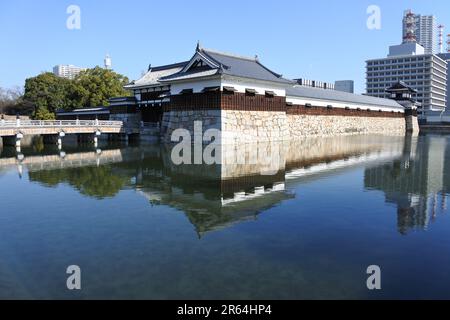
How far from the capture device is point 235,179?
527 inches

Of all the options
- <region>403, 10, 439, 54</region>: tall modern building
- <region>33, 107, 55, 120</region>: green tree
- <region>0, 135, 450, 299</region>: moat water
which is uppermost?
<region>403, 10, 439, 54</region>: tall modern building

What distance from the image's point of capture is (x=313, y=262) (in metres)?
5.85

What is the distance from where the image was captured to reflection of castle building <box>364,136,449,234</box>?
870 centimetres

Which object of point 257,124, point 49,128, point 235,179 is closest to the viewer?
point 235,179

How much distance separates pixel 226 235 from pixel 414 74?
101 meters

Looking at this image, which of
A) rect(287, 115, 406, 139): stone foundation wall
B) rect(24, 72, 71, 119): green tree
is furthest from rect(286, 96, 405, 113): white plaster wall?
rect(24, 72, 71, 119): green tree

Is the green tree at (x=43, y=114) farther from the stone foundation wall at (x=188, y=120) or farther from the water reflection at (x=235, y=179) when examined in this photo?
the water reflection at (x=235, y=179)

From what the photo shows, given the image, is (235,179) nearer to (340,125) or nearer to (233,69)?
(233,69)

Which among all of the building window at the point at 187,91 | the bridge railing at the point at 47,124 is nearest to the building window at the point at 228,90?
the building window at the point at 187,91

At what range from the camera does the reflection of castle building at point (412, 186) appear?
8.70 meters

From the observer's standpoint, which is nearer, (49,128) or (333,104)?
(49,128)

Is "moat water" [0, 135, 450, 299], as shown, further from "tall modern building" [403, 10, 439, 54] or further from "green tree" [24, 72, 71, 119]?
"tall modern building" [403, 10, 439, 54]

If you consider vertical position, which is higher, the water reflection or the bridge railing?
the bridge railing

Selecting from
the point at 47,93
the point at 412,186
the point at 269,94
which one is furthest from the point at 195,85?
the point at 47,93
